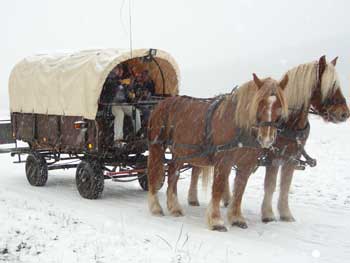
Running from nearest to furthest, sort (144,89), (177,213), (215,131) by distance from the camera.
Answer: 1. (215,131)
2. (177,213)
3. (144,89)

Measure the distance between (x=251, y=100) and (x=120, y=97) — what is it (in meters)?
3.39

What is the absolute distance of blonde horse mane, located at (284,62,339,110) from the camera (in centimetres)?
732

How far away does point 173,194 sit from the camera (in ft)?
28.2

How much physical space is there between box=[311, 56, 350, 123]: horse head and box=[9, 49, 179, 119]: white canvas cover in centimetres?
349

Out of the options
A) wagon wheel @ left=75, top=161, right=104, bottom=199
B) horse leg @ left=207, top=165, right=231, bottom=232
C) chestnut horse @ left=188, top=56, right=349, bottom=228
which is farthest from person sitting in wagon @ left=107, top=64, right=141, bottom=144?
chestnut horse @ left=188, top=56, right=349, bottom=228

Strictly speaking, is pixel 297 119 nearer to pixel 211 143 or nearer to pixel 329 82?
pixel 329 82

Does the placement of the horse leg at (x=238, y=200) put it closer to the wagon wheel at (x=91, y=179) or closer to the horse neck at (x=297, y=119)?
the horse neck at (x=297, y=119)

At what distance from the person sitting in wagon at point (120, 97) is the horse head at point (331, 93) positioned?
3741 millimetres

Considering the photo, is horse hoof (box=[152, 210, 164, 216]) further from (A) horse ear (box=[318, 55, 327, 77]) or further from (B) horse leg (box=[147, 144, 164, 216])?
(A) horse ear (box=[318, 55, 327, 77])

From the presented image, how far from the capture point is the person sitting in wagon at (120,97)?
951 centimetres

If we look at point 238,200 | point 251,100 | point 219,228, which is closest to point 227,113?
point 251,100

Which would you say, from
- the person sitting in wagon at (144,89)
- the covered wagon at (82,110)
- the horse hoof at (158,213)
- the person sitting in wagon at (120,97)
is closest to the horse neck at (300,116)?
the horse hoof at (158,213)

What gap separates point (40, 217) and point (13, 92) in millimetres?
5479

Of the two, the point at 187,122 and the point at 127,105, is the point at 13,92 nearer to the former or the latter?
the point at 127,105
